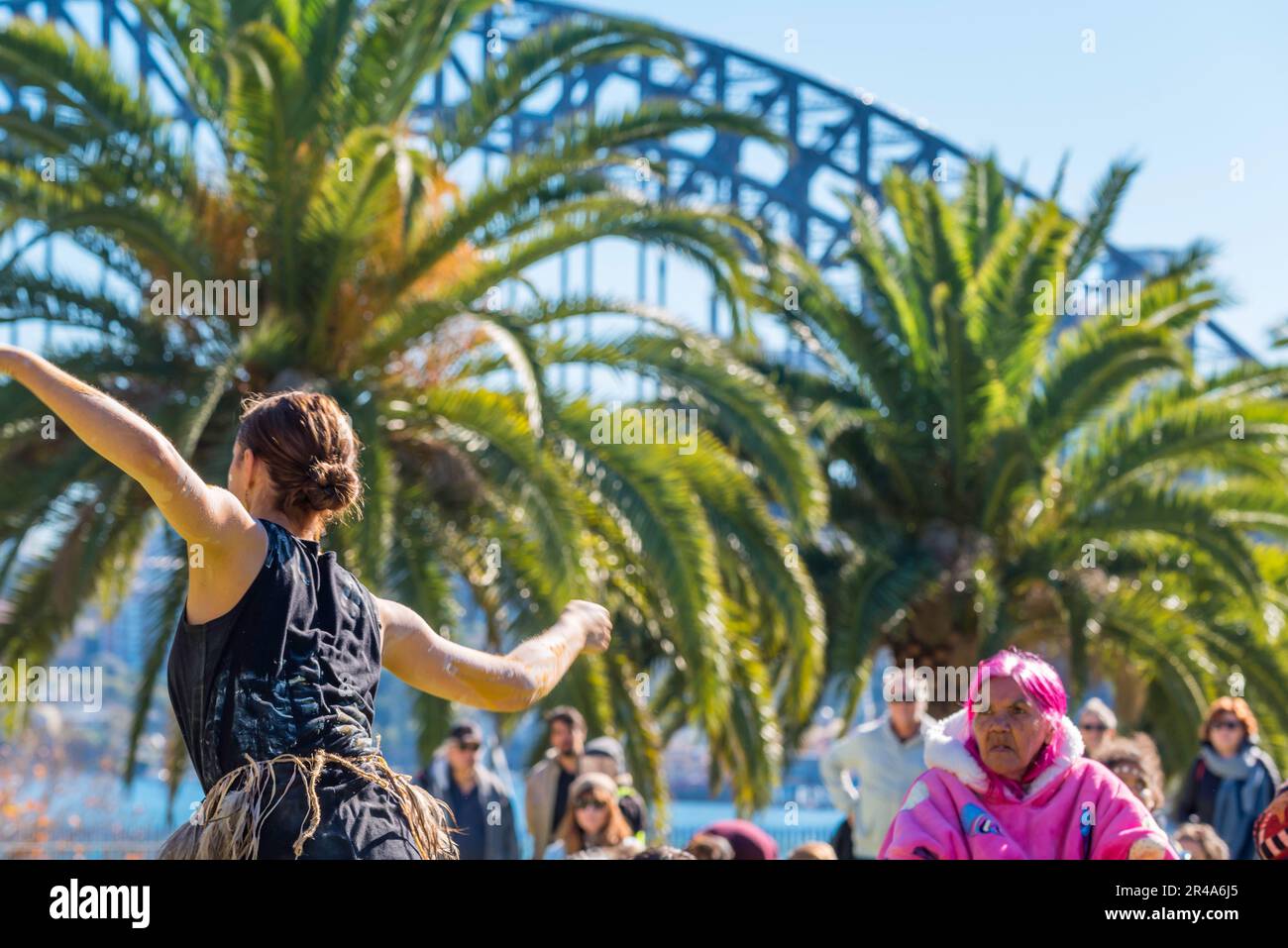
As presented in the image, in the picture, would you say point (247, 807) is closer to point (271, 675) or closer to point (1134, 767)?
point (271, 675)

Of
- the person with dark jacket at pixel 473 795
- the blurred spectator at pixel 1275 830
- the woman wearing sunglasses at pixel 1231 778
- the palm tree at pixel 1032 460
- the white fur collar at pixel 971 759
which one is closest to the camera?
the white fur collar at pixel 971 759

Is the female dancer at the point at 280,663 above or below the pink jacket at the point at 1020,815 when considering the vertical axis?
above

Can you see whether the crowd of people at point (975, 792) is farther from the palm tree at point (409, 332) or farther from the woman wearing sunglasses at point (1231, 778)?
the palm tree at point (409, 332)

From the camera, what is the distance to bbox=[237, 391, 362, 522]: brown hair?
Result: 2.59 metres

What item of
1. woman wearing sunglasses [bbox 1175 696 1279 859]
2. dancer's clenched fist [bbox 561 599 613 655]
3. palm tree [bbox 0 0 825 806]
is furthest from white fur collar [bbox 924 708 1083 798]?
palm tree [bbox 0 0 825 806]

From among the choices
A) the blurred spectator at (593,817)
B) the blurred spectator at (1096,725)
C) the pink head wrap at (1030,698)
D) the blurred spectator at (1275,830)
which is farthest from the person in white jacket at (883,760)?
the pink head wrap at (1030,698)

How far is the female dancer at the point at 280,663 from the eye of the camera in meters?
2.43

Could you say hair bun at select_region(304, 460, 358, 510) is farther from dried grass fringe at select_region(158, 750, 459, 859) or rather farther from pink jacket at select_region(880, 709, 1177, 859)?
pink jacket at select_region(880, 709, 1177, 859)

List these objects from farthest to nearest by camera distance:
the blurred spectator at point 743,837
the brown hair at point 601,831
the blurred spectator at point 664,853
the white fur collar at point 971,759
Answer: the brown hair at point 601,831 < the blurred spectator at point 743,837 < the blurred spectator at point 664,853 < the white fur collar at point 971,759

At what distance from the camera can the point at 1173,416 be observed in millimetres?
12656

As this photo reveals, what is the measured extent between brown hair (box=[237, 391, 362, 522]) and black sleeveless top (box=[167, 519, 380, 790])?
8 cm

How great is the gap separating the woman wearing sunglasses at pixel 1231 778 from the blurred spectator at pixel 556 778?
2.88 meters

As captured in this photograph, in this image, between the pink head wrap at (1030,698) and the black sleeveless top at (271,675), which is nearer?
the black sleeveless top at (271,675)

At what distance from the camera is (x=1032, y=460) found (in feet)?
39.9
